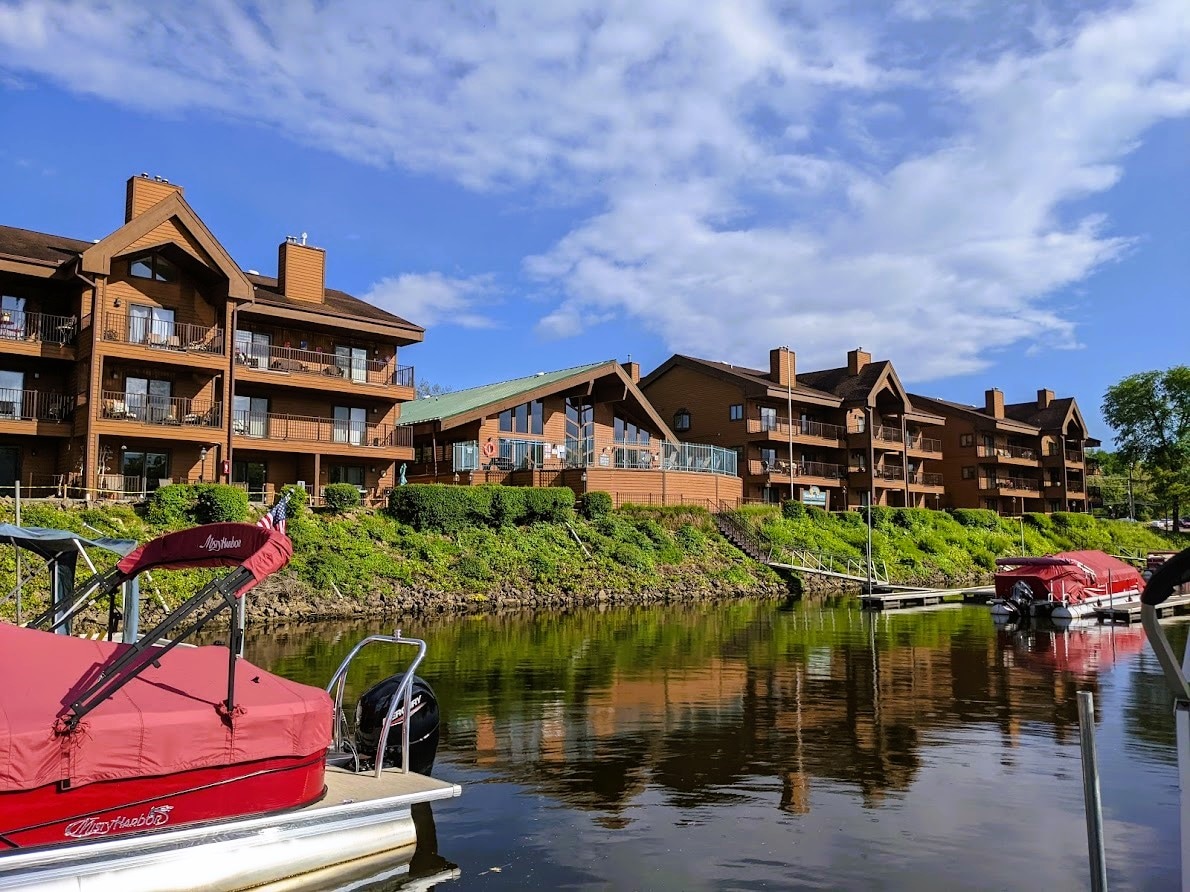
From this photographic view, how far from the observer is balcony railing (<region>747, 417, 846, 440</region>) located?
60.5m

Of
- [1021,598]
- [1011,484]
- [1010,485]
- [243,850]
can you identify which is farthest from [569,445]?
[1011,484]

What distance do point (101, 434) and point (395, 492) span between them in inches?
439

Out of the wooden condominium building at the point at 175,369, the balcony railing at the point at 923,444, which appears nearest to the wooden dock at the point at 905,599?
the wooden condominium building at the point at 175,369

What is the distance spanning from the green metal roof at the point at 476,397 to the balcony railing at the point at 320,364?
398cm

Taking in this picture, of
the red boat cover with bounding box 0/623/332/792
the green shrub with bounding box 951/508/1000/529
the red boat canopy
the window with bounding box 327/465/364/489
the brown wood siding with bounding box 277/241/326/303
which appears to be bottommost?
the red boat cover with bounding box 0/623/332/792

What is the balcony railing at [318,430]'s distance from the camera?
128 ft

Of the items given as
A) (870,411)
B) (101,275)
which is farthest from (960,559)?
(101,275)

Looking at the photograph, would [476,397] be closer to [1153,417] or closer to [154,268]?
[154,268]

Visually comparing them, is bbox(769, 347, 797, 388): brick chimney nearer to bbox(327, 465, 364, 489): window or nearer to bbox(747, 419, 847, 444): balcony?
bbox(747, 419, 847, 444): balcony

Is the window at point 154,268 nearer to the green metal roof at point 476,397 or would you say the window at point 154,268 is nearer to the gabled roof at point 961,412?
the green metal roof at point 476,397

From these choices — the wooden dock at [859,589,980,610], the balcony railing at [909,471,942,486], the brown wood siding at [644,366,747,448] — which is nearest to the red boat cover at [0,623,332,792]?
the wooden dock at [859,589,980,610]

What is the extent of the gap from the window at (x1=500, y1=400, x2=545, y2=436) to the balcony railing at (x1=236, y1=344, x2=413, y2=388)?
241 inches

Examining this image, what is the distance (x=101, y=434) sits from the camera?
113 feet

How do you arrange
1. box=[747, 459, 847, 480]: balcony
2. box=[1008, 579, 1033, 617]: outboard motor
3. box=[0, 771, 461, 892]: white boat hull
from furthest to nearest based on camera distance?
box=[747, 459, 847, 480]: balcony < box=[1008, 579, 1033, 617]: outboard motor < box=[0, 771, 461, 892]: white boat hull
